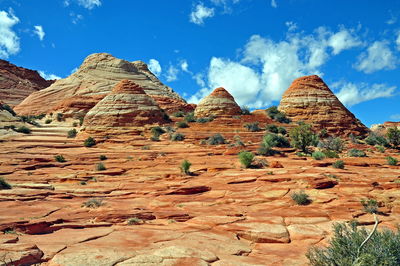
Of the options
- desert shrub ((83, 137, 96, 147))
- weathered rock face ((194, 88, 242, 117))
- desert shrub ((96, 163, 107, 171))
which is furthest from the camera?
weathered rock face ((194, 88, 242, 117))

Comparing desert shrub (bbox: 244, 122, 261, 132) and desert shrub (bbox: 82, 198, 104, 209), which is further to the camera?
desert shrub (bbox: 244, 122, 261, 132)

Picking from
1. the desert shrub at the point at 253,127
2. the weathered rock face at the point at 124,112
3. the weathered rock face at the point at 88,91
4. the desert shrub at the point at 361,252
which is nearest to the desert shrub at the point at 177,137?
the weathered rock face at the point at 124,112

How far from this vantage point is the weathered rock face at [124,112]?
2945cm

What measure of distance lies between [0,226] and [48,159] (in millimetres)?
13158

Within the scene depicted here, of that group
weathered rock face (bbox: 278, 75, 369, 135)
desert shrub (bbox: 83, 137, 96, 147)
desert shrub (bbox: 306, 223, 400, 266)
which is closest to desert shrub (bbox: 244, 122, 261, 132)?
weathered rock face (bbox: 278, 75, 369, 135)

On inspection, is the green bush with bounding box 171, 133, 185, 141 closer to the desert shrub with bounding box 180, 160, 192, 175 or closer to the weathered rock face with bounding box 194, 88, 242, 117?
the desert shrub with bounding box 180, 160, 192, 175

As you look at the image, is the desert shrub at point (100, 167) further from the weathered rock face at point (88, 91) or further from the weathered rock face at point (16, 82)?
the weathered rock face at point (16, 82)

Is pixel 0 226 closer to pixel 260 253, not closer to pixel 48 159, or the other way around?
pixel 260 253

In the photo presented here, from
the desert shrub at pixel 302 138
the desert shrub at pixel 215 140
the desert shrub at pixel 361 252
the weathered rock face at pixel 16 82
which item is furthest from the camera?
the weathered rock face at pixel 16 82

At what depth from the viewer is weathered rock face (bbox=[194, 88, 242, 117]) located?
119ft

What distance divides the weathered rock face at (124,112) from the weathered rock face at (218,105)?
6.23m

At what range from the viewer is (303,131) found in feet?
80.6

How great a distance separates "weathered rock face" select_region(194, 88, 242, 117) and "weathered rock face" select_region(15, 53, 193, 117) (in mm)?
10899

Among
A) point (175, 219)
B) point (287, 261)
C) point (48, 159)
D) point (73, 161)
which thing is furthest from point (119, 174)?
point (287, 261)
